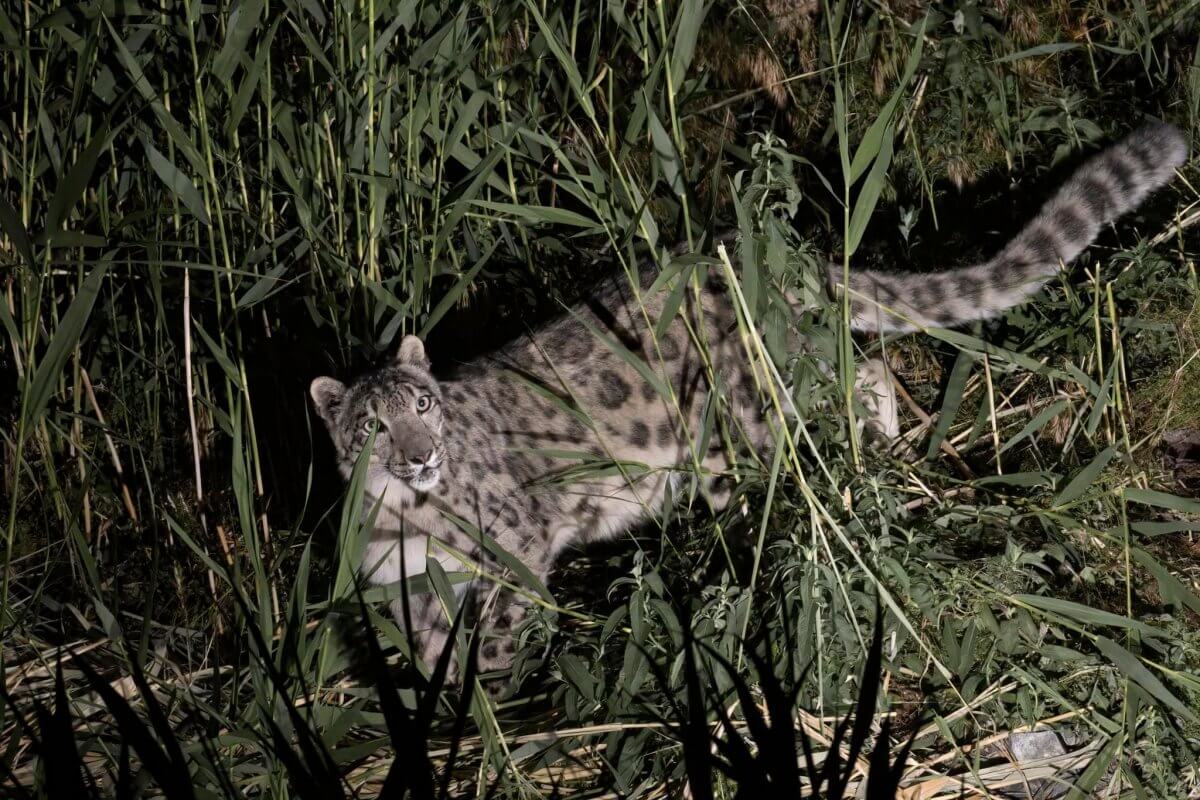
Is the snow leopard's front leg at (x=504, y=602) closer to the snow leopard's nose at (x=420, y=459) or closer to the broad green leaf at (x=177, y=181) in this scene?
the snow leopard's nose at (x=420, y=459)

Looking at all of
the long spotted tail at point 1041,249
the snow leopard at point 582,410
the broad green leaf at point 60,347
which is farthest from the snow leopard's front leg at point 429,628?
the long spotted tail at point 1041,249

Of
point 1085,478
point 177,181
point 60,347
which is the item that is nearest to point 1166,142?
point 1085,478

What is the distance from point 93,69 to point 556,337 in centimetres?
207

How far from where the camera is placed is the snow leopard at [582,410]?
167 inches

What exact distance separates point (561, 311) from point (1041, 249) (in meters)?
2.04

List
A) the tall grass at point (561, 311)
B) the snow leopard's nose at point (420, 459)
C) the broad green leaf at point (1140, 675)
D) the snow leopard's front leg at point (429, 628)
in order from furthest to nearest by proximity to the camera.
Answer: the snow leopard's front leg at point (429, 628) → the snow leopard's nose at point (420, 459) → the tall grass at point (561, 311) → the broad green leaf at point (1140, 675)

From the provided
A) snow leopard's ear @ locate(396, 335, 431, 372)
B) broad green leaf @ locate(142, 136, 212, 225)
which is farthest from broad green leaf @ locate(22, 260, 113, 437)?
snow leopard's ear @ locate(396, 335, 431, 372)

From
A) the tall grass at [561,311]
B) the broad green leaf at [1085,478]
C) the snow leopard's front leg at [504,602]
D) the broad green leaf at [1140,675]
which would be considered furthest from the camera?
the snow leopard's front leg at [504,602]

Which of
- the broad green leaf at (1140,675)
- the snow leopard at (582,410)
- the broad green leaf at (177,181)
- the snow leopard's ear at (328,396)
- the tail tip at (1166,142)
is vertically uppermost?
the broad green leaf at (177,181)

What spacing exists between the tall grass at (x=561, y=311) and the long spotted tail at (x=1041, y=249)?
220 mm

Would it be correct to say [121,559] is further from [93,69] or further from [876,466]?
[876,466]

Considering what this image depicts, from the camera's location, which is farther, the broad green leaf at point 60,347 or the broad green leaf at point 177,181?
the broad green leaf at point 177,181

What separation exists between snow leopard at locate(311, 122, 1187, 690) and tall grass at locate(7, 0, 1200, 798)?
223 mm

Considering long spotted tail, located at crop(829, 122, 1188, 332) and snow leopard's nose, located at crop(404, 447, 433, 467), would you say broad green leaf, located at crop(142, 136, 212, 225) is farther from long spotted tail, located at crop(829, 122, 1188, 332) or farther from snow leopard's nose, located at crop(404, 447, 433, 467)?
long spotted tail, located at crop(829, 122, 1188, 332)
